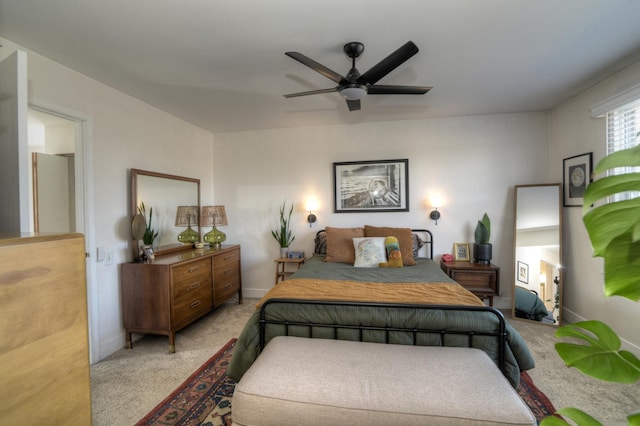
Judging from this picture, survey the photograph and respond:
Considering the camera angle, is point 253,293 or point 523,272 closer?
point 523,272

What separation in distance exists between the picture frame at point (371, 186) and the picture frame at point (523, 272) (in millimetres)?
1540

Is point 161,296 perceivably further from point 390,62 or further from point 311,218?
point 390,62

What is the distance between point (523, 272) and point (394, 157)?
2189mm

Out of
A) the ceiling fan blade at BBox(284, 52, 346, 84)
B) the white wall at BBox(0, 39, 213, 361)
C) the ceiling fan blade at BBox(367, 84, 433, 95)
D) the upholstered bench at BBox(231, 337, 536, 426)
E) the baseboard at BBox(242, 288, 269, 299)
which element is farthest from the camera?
the baseboard at BBox(242, 288, 269, 299)

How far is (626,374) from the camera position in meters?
0.55

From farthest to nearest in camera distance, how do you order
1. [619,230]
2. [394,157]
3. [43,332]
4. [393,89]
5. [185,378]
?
[394,157]
[185,378]
[393,89]
[43,332]
[619,230]

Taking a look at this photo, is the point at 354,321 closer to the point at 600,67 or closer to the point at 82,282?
the point at 82,282

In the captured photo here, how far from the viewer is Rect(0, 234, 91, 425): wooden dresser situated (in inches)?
32.2

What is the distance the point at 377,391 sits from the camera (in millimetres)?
1236

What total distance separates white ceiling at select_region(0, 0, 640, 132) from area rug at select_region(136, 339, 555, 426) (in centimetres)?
247

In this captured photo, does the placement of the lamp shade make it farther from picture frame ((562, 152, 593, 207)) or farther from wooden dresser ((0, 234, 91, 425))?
picture frame ((562, 152, 593, 207))

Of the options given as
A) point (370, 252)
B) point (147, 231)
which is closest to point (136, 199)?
point (147, 231)

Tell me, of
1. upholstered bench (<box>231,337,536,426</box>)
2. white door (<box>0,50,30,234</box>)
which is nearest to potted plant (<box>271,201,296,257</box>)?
upholstered bench (<box>231,337,536,426</box>)

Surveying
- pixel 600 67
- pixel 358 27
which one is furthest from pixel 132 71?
pixel 600 67
